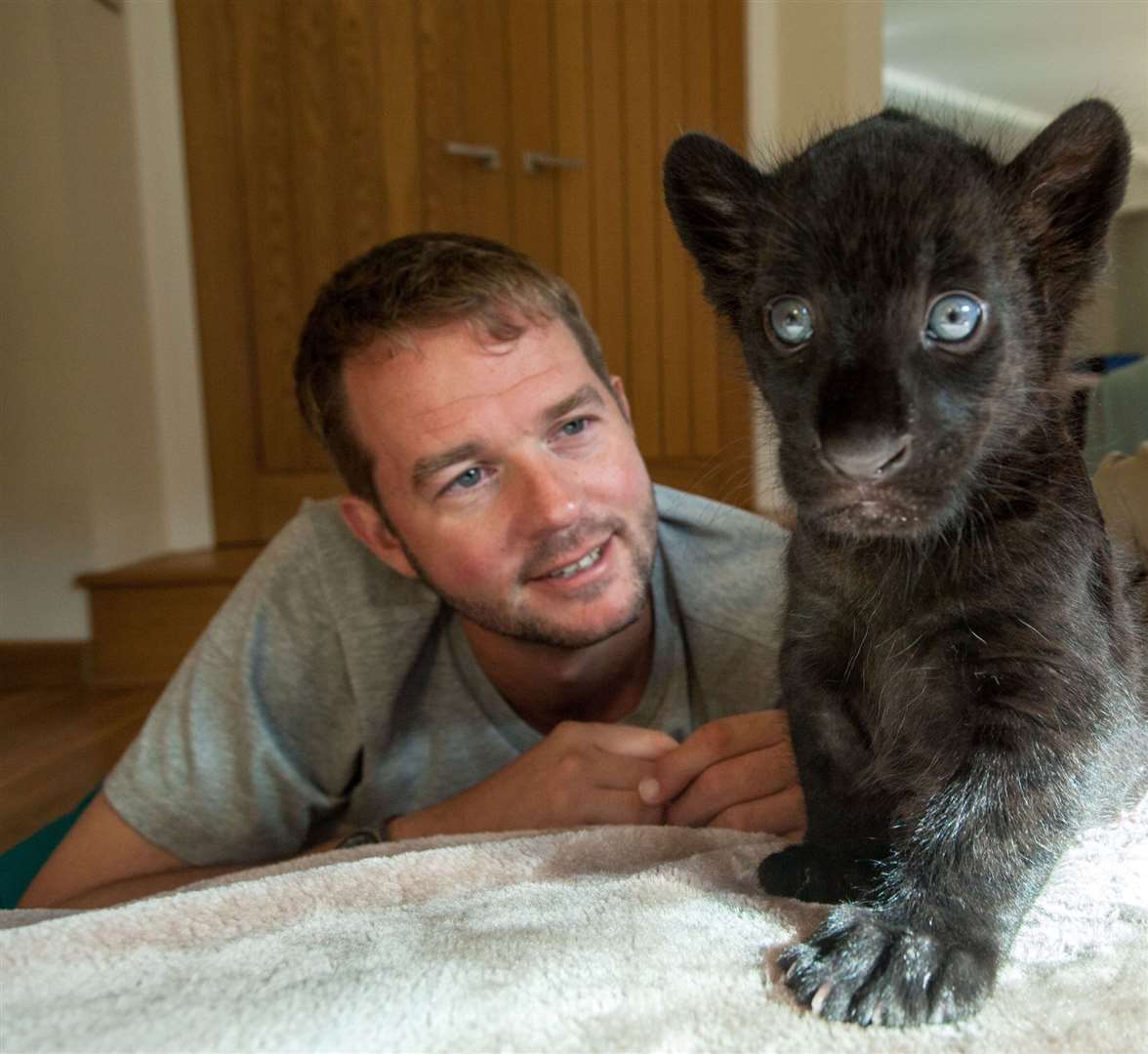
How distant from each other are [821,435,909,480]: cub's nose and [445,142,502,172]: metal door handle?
3264 mm

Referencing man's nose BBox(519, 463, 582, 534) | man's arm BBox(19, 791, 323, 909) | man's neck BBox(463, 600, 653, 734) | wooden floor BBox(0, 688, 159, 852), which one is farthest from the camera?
wooden floor BBox(0, 688, 159, 852)

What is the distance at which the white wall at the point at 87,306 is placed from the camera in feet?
9.48

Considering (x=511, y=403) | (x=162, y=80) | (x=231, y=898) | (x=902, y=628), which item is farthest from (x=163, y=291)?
(x=902, y=628)

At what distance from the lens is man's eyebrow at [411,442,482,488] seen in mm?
1312

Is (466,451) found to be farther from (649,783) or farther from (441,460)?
(649,783)

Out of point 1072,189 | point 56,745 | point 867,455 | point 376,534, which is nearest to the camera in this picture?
point 867,455

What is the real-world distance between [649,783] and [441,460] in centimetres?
48

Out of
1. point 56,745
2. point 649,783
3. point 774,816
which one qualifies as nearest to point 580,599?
point 649,783

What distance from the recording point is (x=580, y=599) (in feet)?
4.34

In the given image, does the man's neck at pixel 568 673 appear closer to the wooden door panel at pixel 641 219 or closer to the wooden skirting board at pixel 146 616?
the wooden skirting board at pixel 146 616

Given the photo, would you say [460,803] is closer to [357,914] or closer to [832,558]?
[357,914]

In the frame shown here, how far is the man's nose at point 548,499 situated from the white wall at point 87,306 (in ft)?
7.24

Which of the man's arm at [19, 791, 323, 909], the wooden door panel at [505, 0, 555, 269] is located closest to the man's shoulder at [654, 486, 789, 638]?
the man's arm at [19, 791, 323, 909]

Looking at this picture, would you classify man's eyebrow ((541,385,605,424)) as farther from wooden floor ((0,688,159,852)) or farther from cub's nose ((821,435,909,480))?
wooden floor ((0,688,159,852))
